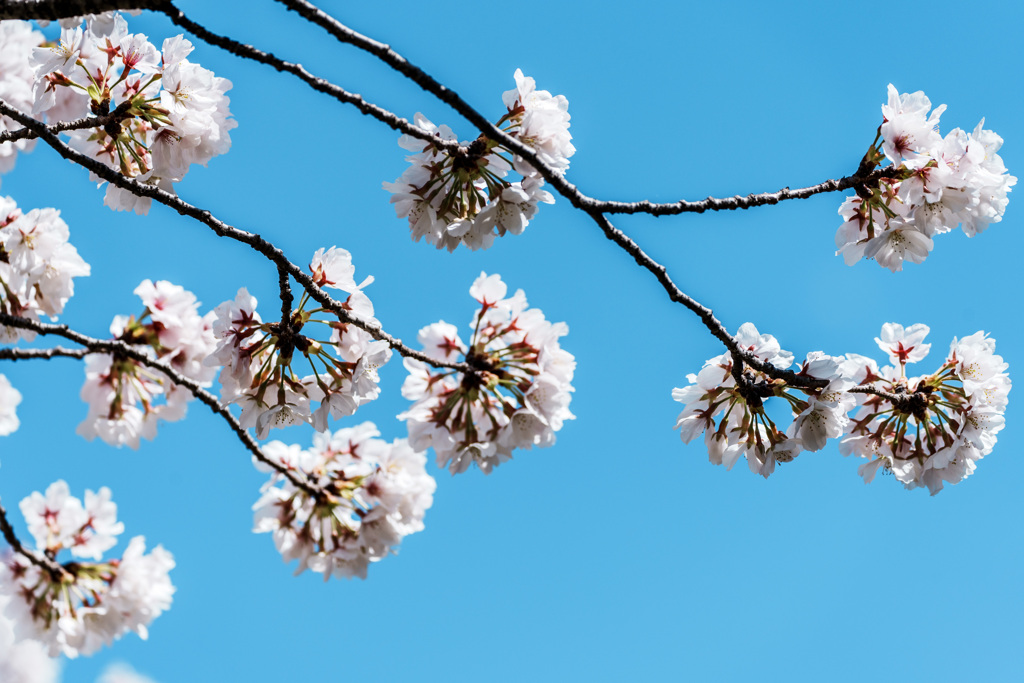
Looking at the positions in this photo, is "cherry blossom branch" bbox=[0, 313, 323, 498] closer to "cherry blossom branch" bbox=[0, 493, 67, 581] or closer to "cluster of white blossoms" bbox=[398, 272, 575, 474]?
"cluster of white blossoms" bbox=[398, 272, 575, 474]

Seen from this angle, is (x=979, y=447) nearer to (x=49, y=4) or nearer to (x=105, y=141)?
(x=49, y=4)

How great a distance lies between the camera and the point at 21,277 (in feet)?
13.7

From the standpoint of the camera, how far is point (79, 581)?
14.5 ft

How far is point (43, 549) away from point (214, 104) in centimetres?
293

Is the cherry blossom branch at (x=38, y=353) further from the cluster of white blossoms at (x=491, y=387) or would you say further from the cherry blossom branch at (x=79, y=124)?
the cluster of white blossoms at (x=491, y=387)

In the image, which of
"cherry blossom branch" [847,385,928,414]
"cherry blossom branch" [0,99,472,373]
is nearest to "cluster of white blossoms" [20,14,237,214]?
"cherry blossom branch" [0,99,472,373]

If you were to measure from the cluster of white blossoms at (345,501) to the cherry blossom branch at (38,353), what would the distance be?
0.94 meters

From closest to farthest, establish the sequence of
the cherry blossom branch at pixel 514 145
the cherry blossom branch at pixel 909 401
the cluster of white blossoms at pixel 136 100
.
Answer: the cherry blossom branch at pixel 514 145 < the cherry blossom branch at pixel 909 401 < the cluster of white blossoms at pixel 136 100

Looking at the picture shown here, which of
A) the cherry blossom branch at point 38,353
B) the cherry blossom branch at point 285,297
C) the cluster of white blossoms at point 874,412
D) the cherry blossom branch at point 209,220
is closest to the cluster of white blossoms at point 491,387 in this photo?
the cherry blossom branch at point 209,220

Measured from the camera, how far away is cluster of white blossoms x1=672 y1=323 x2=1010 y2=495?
3527 mm

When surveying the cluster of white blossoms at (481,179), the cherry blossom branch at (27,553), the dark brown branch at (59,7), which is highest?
the cluster of white blossoms at (481,179)

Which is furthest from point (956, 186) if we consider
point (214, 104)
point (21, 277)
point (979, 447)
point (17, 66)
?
point (17, 66)

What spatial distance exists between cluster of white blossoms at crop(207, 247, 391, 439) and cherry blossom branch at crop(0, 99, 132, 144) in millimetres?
1092

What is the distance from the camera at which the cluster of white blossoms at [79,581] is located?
14.2ft
